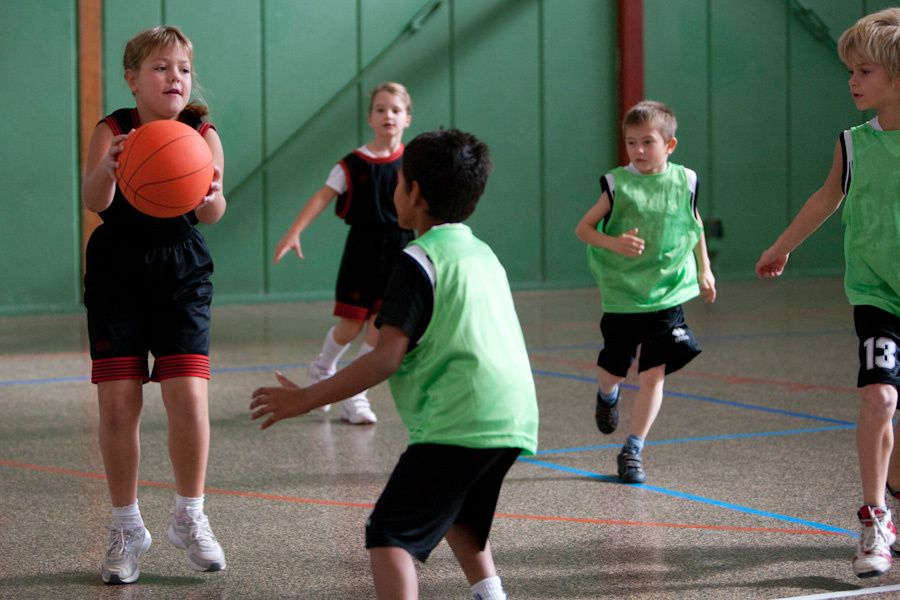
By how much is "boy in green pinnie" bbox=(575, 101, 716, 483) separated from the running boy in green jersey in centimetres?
116

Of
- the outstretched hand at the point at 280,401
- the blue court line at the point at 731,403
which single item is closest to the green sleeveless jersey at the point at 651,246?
the blue court line at the point at 731,403

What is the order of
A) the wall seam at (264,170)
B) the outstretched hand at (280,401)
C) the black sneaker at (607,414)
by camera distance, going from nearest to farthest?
the outstretched hand at (280,401) → the black sneaker at (607,414) → the wall seam at (264,170)

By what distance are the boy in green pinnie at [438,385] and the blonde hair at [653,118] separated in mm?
2114

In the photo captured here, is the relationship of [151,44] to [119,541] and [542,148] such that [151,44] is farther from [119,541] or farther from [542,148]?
[542,148]

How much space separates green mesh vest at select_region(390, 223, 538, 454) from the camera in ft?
8.27

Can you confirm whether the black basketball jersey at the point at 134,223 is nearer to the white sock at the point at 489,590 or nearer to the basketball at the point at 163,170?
the basketball at the point at 163,170

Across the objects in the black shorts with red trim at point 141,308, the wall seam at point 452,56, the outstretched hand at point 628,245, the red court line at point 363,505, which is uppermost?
the wall seam at point 452,56

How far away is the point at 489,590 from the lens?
8.85ft

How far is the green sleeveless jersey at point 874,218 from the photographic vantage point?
11.1ft

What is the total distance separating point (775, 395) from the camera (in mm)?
6266

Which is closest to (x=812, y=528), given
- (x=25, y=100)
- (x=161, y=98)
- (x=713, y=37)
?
(x=161, y=98)

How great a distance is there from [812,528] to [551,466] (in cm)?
118

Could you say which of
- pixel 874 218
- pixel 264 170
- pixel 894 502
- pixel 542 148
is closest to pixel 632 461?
pixel 894 502

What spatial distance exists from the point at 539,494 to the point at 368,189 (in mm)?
2174
